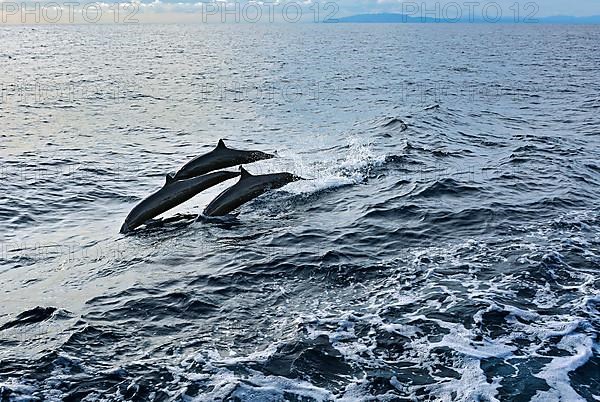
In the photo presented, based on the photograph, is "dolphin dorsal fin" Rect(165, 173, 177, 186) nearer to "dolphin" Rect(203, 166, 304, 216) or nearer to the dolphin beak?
"dolphin" Rect(203, 166, 304, 216)

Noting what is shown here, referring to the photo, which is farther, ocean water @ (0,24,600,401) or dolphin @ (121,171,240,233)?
dolphin @ (121,171,240,233)

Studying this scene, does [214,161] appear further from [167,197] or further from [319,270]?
[319,270]

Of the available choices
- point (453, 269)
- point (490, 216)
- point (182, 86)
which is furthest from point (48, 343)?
point (182, 86)

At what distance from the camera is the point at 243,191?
1794 cm

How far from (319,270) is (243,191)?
526 cm

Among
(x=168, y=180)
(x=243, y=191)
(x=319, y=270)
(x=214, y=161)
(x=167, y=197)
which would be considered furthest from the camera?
(x=214, y=161)

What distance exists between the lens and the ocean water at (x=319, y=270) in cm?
952

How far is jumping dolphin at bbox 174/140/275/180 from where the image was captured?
18.5 m

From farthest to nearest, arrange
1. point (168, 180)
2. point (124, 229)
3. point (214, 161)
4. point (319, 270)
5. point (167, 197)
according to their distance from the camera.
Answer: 1. point (214, 161)
2. point (168, 180)
3. point (167, 197)
4. point (124, 229)
5. point (319, 270)

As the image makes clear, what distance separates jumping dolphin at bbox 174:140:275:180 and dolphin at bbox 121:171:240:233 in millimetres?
458

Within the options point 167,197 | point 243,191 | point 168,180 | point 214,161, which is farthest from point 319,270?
point 214,161

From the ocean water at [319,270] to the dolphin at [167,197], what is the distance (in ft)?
1.58

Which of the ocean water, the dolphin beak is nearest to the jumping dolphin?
the ocean water

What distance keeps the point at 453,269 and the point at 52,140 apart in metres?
23.9
